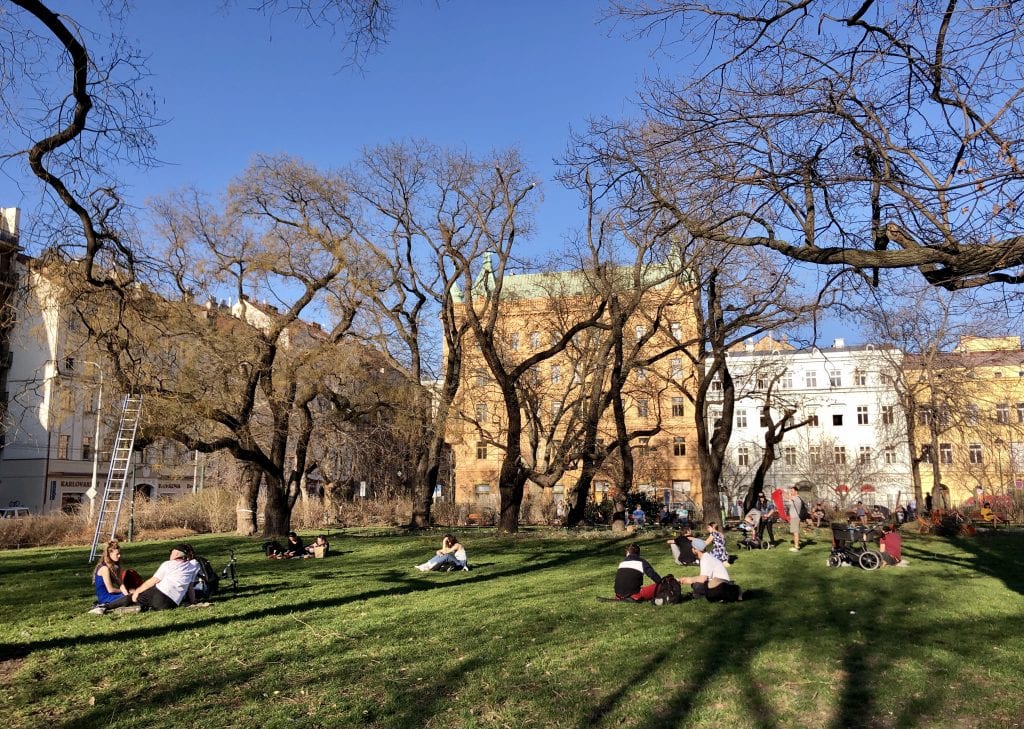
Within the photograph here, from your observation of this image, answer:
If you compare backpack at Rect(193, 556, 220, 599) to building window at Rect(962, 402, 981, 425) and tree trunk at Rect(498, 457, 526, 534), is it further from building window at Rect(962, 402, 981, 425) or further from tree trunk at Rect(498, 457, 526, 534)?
building window at Rect(962, 402, 981, 425)

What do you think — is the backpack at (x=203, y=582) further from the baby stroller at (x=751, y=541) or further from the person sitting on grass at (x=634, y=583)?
the baby stroller at (x=751, y=541)

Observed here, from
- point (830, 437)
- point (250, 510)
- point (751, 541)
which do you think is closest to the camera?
point (751, 541)

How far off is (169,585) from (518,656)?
5.86 m

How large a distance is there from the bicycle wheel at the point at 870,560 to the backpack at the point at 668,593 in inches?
248

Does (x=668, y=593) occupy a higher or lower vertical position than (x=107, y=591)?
lower

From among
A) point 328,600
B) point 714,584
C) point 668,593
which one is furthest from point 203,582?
point 714,584

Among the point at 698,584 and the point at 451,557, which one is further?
the point at 451,557

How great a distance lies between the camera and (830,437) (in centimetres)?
6562

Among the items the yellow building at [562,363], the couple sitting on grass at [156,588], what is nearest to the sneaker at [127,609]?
the couple sitting on grass at [156,588]

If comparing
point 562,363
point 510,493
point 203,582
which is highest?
point 562,363

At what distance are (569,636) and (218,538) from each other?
20.0m

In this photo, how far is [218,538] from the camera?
86.3 ft

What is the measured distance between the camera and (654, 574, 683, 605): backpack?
11.9 meters

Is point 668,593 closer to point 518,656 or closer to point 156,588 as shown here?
point 518,656
